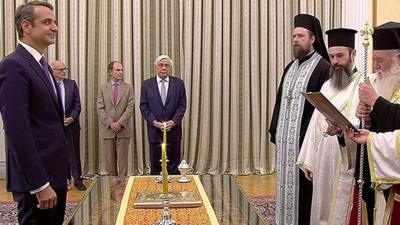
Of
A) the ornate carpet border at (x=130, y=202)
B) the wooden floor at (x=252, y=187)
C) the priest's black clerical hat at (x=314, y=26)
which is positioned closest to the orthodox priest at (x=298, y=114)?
the priest's black clerical hat at (x=314, y=26)

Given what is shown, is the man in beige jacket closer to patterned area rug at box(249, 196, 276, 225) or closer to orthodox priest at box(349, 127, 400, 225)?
patterned area rug at box(249, 196, 276, 225)

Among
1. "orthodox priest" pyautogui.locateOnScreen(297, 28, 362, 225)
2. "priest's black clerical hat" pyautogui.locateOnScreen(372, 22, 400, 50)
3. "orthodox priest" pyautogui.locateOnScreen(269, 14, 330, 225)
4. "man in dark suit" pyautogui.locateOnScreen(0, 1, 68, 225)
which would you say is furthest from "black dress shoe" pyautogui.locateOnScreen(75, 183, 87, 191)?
"priest's black clerical hat" pyautogui.locateOnScreen(372, 22, 400, 50)

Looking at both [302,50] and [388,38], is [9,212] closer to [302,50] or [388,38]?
[302,50]

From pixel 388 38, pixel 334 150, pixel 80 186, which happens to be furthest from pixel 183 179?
pixel 80 186

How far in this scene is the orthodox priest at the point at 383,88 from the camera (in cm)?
329

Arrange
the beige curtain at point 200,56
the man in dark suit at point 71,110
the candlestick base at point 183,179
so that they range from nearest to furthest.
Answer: the candlestick base at point 183,179 < the man in dark suit at point 71,110 < the beige curtain at point 200,56

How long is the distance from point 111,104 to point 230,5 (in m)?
2.39

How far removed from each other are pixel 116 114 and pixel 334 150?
4.14 metres

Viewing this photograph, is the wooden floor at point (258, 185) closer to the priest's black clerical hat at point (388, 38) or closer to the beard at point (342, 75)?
the beard at point (342, 75)

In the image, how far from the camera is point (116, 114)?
7.89 meters

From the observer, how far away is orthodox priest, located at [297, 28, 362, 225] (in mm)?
4184

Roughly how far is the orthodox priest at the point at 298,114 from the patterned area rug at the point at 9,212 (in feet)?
6.59

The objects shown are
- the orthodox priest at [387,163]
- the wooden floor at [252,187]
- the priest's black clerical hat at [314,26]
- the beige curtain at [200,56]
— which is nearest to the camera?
the orthodox priest at [387,163]

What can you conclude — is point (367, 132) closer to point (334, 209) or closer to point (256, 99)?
point (334, 209)
